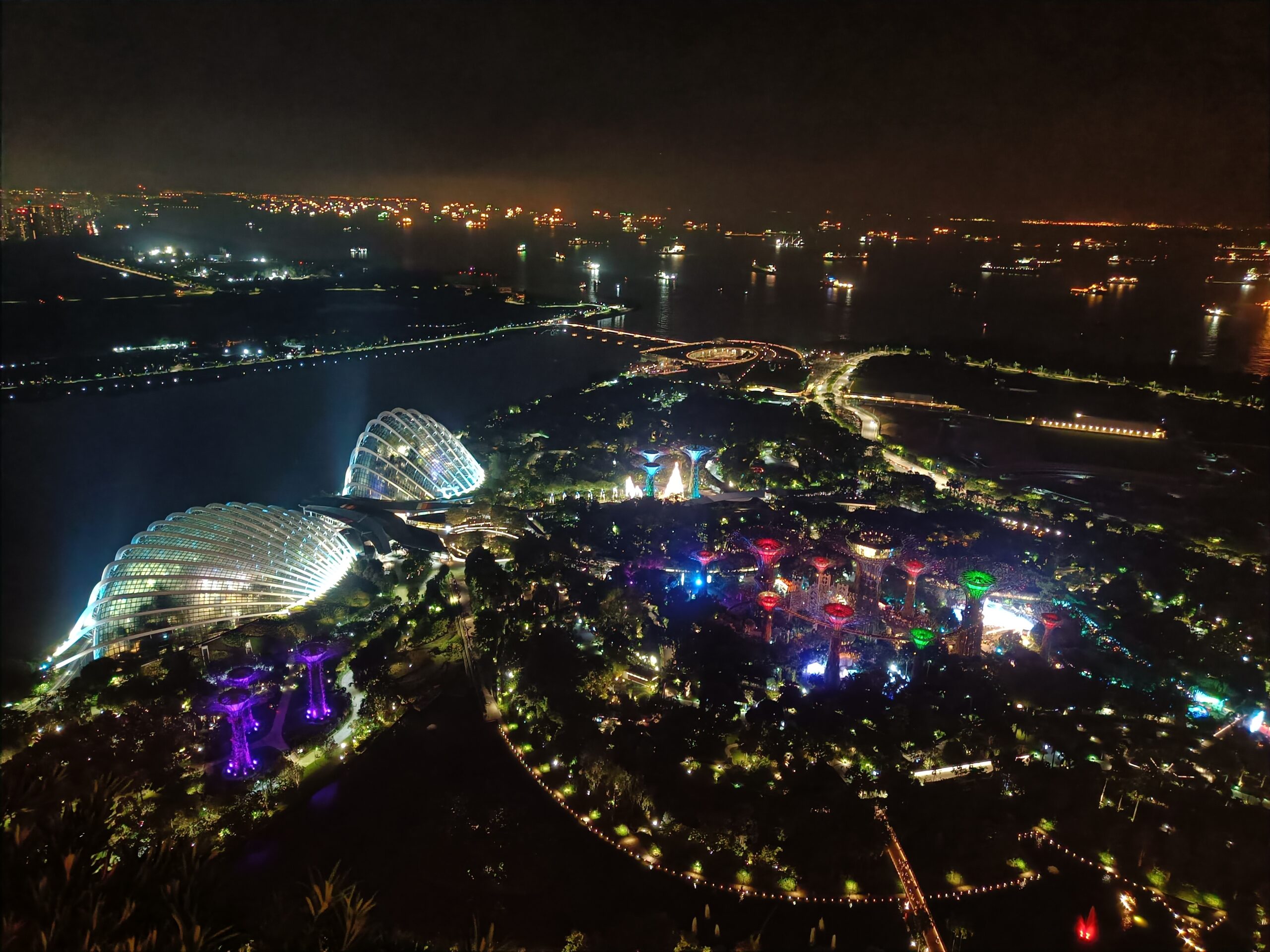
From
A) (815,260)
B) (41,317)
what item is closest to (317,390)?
(41,317)

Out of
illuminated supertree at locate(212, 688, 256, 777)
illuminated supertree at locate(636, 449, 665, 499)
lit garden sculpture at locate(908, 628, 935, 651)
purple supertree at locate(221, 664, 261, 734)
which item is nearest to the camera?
illuminated supertree at locate(212, 688, 256, 777)

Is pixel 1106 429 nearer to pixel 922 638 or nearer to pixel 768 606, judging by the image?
pixel 922 638

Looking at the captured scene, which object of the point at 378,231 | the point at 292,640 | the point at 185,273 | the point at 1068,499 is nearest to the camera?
the point at 292,640

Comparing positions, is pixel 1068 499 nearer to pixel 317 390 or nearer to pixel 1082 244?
pixel 317 390

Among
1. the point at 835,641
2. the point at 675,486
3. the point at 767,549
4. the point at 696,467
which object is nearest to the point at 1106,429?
the point at 696,467

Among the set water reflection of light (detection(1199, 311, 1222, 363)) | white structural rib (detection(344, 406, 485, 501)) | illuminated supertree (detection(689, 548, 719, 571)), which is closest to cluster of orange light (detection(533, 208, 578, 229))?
water reflection of light (detection(1199, 311, 1222, 363))

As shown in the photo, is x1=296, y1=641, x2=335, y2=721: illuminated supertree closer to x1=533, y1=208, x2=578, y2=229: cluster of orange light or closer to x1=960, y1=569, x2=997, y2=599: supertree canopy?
x1=960, y1=569, x2=997, y2=599: supertree canopy

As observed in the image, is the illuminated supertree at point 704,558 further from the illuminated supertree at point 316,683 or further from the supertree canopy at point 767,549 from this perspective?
the illuminated supertree at point 316,683
